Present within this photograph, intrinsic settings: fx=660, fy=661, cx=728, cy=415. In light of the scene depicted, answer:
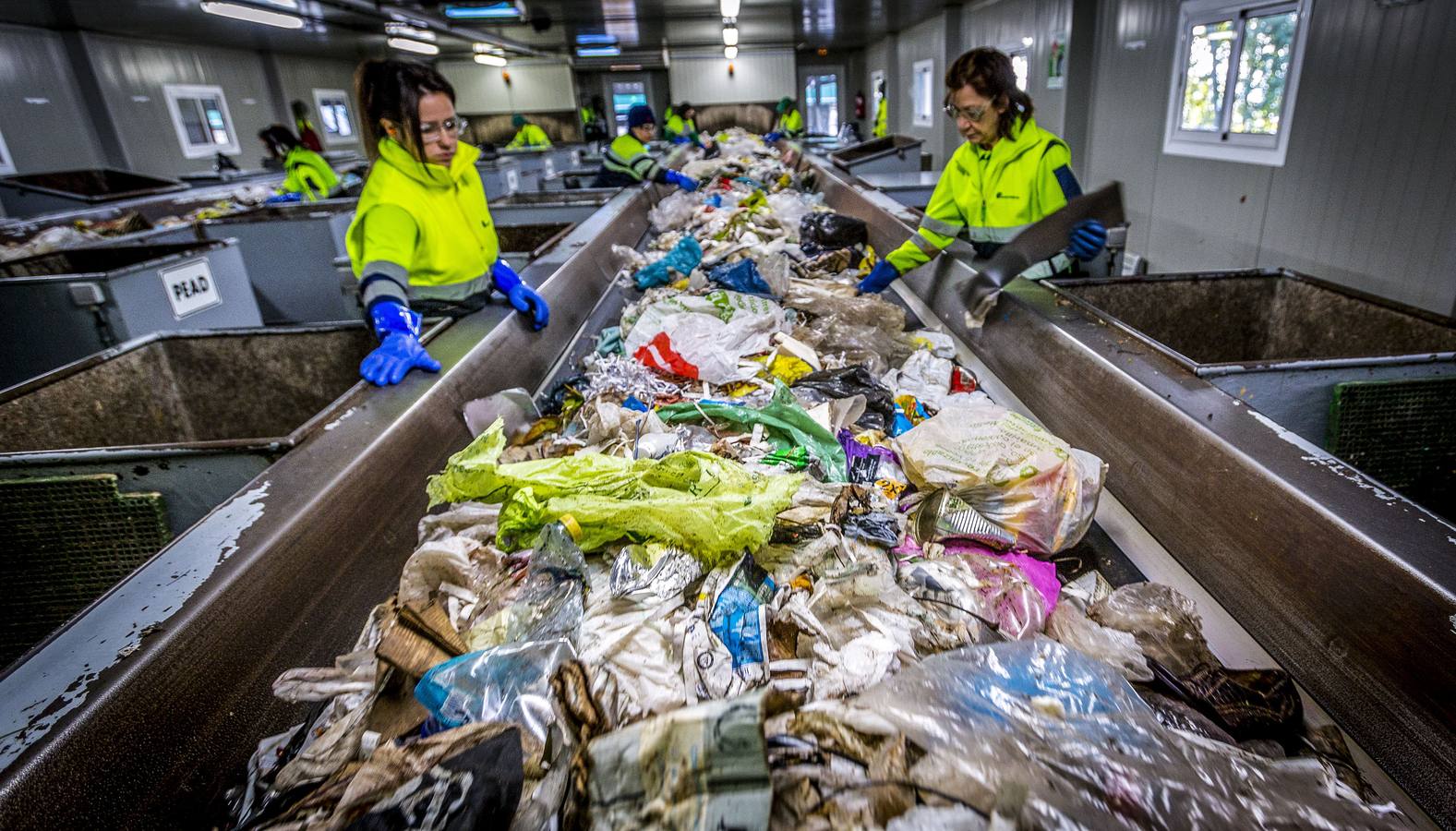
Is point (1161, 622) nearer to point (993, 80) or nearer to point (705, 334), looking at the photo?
point (705, 334)

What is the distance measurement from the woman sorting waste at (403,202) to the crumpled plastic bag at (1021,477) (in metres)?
1.45

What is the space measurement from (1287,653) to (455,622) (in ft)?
4.74

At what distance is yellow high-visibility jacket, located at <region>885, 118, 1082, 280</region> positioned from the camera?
8.66 feet

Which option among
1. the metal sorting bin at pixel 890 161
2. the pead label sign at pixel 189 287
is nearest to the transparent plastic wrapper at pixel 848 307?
the pead label sign at pixel 189 287

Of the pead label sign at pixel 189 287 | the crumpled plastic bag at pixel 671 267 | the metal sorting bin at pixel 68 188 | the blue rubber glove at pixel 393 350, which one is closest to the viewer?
the blue rubber glove at pixel 393 350

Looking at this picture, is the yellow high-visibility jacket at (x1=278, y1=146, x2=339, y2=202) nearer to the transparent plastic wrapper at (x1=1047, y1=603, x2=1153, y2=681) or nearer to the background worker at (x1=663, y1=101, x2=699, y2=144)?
the background worker at (x1=663, y1=101, x2=699, y2=144)

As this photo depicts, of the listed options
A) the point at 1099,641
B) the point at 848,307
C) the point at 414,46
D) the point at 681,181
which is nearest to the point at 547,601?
the point at 1099,641

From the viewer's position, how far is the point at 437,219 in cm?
234

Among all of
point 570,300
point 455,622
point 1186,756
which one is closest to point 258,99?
point 570,300

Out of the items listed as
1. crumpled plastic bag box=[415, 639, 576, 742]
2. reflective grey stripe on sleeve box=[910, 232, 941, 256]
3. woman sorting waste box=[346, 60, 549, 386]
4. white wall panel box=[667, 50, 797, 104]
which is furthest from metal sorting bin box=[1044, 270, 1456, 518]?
white wall panel box=[667, 50, 797, 104]

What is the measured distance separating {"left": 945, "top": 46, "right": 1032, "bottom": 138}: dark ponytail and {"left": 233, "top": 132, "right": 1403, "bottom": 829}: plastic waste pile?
136 centimetres

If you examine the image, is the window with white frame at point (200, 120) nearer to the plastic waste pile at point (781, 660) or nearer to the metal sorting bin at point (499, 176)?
the metal sorting bin at point (499, 176)

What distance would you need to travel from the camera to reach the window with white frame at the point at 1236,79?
4.66m

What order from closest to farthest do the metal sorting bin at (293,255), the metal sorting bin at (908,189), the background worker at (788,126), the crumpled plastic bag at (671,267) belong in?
the crumpled plastic bag at (671,267)
the metal sorting bin at (293,255)
the metal sorting bin at (908,189)
the background worker at (788,126)
